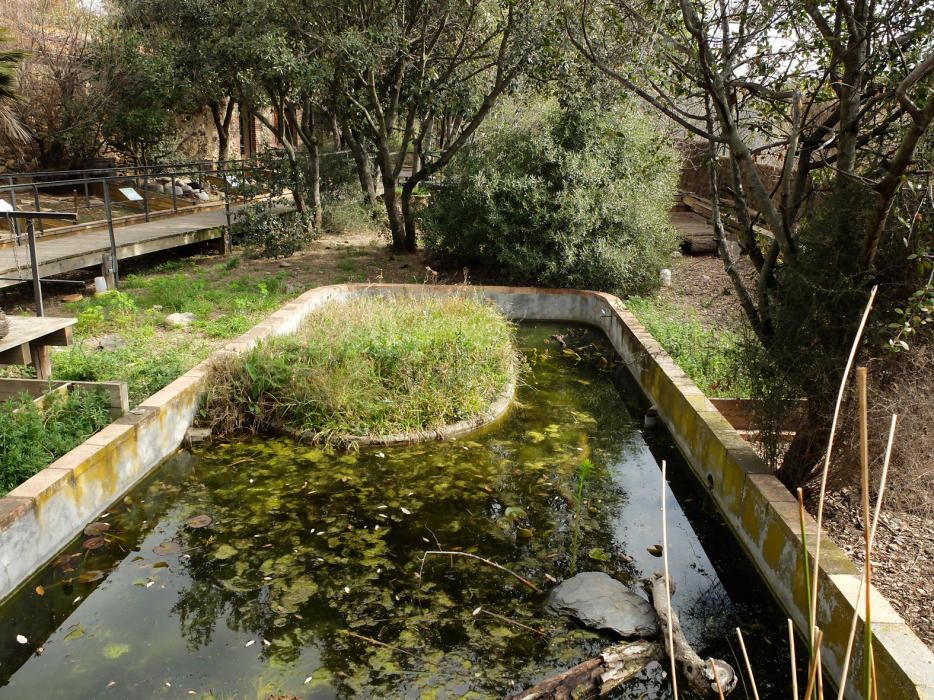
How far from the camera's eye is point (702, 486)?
19.2 ft

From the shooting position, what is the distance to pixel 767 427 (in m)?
4.94

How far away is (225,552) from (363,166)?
1149 cm

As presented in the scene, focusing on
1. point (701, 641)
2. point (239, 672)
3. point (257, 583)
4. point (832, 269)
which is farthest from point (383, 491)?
point (832, 269)

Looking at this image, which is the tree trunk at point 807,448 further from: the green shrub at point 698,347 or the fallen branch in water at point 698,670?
the fallen branch in water at point 698,670

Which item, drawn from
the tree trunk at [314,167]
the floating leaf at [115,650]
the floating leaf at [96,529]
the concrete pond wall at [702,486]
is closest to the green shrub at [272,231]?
the tree trunk at [314,167]

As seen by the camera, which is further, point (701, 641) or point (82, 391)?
point (82, 391)

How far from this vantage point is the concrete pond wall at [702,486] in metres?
3.29

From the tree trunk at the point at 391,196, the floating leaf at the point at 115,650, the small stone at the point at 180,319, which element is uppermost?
the tree trunk at the point at 391,196

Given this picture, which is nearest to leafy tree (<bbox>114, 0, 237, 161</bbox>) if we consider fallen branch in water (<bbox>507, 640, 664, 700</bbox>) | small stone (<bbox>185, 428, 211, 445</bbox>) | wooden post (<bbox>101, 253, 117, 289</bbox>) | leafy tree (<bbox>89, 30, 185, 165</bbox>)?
leafy tree (<bbox>89, 30, 185, 165</bbox>)

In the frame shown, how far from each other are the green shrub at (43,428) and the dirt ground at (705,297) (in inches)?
176

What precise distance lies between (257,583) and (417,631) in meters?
1.01

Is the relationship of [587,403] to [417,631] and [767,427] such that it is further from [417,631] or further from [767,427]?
[417,631]

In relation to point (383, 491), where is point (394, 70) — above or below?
above

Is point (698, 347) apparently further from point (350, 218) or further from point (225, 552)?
point (350, 218)
